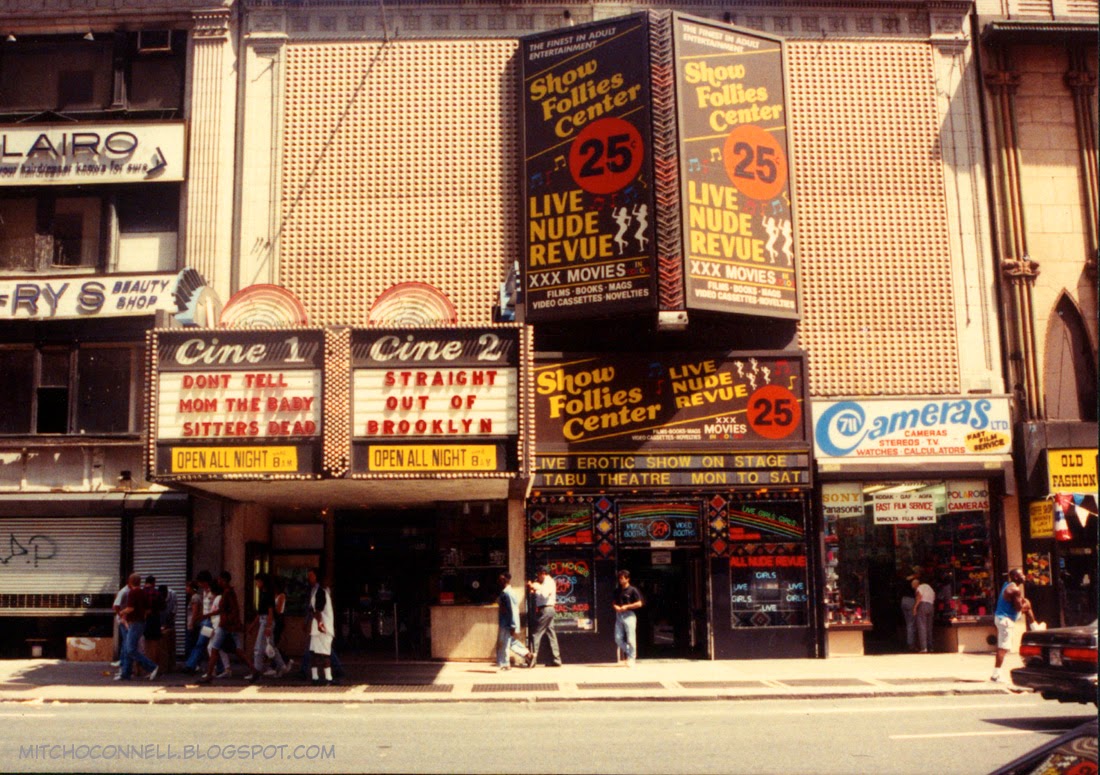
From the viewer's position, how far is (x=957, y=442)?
21.3 metres

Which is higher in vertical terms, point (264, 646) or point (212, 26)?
point (212, 26)

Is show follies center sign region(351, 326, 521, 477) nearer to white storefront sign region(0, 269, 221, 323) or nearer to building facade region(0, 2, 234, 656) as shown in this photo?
building facade region(0, 2, 234, 656)

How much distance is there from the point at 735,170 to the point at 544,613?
9.72 metres

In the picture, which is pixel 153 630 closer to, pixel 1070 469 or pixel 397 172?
pixel 397 172

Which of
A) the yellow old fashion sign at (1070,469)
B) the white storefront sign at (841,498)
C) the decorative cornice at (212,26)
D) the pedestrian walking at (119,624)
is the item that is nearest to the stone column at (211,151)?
the decorative cornice at (212,26)

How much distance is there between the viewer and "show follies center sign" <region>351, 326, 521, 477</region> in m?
16.5

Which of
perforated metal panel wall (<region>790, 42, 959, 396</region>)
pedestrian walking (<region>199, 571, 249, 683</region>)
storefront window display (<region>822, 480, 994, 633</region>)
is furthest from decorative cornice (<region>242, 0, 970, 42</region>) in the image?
pedestrian walking (<region>199, 571, 249, 683</region>)

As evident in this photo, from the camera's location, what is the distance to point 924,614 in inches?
832

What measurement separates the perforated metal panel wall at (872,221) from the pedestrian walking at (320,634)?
1099 cm

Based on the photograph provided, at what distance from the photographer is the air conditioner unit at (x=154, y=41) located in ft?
74.6

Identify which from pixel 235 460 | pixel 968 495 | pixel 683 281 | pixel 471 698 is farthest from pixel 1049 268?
pixel 235 460

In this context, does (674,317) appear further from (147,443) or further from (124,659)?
(124,659)

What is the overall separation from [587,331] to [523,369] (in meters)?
4.83

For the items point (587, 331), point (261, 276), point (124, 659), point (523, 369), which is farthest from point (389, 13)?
point (124, 659)
